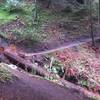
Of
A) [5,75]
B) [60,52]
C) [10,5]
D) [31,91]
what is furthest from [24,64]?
[10,5]

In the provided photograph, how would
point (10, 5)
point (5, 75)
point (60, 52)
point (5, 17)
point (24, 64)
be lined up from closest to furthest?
point (5, 75), point (24, 64), point (60, 52), point (5, 17), point (10, 5)

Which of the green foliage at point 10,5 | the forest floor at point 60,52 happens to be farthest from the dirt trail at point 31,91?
the green foliage at point 10,5

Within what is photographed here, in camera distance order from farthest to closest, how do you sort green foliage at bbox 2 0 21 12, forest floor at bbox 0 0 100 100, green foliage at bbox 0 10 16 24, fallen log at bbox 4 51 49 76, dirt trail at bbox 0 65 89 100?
green foliage at bbox 2 0 21 12 → green foliage at bbox 0 10 16 24 → fallen log at bbox 4 51 49 76 → forest floor at bbox 0 0 100 100 → dirt trail at bbox 0 65 89 100

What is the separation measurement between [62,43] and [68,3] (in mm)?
3043

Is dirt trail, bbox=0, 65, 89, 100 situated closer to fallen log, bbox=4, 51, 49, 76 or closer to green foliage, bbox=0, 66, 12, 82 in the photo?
green foliage, bbox=0, 66, 12, 82

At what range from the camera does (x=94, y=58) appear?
11.4m

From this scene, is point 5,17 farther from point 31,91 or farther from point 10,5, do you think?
point 31,91

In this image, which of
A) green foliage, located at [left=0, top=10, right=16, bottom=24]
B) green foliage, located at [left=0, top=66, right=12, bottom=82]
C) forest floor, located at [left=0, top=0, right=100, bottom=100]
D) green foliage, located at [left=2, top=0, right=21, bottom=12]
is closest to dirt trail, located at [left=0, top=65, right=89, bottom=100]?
forest floor, located at [left=0, top=0, right=100, bottom=100]

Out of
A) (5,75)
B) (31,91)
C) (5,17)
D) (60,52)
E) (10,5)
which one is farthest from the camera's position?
(10,5)

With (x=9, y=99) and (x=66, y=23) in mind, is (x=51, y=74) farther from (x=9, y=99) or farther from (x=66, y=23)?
(x=66, y=23)

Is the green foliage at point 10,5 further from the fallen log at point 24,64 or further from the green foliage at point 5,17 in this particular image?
the fallen log at point 24,64

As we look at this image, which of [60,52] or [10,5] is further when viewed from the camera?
[10,5]

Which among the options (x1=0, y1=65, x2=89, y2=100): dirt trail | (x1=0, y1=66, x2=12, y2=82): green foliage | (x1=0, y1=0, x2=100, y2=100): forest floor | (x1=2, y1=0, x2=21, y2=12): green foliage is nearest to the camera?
(x1=0, y1=65, x2=89, y2=100): dirt trail

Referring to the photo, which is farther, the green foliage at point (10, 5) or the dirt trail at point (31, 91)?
the green foliage at point (10, 5)
